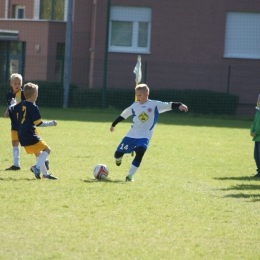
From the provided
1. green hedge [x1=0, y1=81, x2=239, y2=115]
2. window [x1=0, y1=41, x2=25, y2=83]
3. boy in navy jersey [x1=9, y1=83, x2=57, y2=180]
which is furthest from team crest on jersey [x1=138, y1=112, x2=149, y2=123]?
window [x1=0, y1=41, x2=25, y2=83]

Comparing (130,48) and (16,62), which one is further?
(16,62)

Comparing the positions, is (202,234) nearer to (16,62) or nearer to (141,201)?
(141,201)

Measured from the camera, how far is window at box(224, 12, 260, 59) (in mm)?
30156

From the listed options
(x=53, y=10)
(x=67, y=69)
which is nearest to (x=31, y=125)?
(x=67, y=69)

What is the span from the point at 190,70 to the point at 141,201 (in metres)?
21.1

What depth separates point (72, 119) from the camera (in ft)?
74.9

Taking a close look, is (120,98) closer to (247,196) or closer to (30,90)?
(30,90)

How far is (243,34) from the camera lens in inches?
1190

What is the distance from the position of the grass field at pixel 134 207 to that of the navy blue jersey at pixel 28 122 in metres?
0.59

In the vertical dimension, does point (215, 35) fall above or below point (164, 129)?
above

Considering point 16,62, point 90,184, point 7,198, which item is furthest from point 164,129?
point 16,62

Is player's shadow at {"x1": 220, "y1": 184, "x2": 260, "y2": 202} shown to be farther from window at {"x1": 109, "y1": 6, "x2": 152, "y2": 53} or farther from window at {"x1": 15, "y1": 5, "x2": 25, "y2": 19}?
window at {"x1": 15, "y1": 5, "x2": 25, "y2": 19}

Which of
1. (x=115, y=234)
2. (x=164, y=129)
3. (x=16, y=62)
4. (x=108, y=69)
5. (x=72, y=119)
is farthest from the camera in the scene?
(x=16, y=62)

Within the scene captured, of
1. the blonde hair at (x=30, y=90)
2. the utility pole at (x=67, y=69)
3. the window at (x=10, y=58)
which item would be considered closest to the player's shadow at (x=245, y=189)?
the blonde hair at (x=30, y=90)
